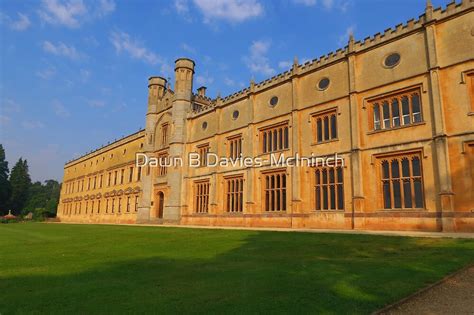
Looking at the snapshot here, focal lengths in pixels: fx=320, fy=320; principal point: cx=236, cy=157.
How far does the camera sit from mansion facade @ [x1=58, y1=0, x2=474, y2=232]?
1627 cm

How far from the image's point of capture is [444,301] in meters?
5.28

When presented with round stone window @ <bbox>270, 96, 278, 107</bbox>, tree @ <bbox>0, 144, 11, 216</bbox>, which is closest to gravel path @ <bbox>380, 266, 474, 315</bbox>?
round stone window @ <bbox>270, 96, 278, 107</bbox>

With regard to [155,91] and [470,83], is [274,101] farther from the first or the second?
[155,91]

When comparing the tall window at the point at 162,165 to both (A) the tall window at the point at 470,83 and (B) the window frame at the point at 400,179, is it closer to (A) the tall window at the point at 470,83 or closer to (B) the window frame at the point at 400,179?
(B) the window frame at the point at 400,179

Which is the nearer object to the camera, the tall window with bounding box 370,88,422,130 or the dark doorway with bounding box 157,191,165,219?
the tall window with bounding box 370,88,422,130

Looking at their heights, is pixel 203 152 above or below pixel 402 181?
above

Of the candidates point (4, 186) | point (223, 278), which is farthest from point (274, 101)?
point (4, 186)

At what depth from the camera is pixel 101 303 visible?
477 cm

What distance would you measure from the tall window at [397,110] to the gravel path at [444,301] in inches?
530

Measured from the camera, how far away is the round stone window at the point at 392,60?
1886cm

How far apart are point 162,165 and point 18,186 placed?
60160mm

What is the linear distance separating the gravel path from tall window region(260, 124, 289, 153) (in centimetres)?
1810

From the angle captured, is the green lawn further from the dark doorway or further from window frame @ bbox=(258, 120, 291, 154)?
the dark doorway

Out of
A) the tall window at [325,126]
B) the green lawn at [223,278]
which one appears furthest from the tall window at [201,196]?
the green lawn at [223,278]
